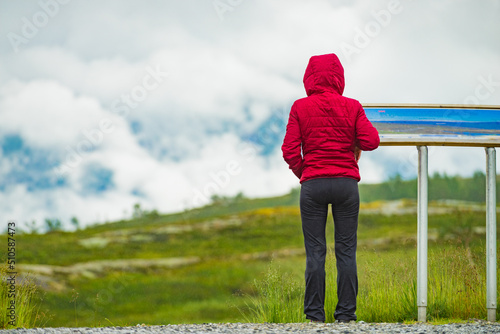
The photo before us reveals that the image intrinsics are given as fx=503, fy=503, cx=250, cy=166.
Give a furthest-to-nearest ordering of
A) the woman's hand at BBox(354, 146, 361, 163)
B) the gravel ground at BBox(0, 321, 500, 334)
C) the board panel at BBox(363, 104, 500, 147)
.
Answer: the board panel at BBox(363, 104, 500, 147) < the woman's hand at BBox(354, 146, 361, 163) < the gravel ground at BBox(0, 321, 500, 334)

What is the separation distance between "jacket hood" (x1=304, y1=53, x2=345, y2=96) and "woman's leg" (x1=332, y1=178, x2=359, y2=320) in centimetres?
83

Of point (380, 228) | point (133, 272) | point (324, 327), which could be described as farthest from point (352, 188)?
point (380, 228)

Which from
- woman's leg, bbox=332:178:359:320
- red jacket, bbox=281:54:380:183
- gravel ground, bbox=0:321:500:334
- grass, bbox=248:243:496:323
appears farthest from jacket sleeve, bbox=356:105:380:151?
gravel ground, bbox=0:321:500:334

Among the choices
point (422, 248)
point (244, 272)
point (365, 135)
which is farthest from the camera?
point (244, 272)

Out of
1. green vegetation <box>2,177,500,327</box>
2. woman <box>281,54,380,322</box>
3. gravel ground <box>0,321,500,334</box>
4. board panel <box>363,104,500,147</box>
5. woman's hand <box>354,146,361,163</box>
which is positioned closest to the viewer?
gravel ground <box>0,321,500,334</box>

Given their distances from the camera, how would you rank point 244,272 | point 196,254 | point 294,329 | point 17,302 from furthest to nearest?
1. point 196,254
2. point 244,272
3. point 17,302
4. point 294,329

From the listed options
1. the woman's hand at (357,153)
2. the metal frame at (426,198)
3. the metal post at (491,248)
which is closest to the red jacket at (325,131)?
the woman's hand at (357,153)

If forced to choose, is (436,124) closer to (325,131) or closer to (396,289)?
(325,131)

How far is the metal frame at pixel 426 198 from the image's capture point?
4676 mm

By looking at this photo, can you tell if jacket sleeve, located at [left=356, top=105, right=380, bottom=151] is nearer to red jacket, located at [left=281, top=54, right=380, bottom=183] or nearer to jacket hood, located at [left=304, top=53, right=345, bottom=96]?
red jacket, located at [left=281, top=54, right=380, bottom=183]

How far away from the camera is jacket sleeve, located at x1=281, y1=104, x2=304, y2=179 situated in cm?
414

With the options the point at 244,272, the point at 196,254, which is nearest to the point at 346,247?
the point at 244,272

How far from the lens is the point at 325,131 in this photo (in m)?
4.14

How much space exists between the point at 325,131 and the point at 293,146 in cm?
29
